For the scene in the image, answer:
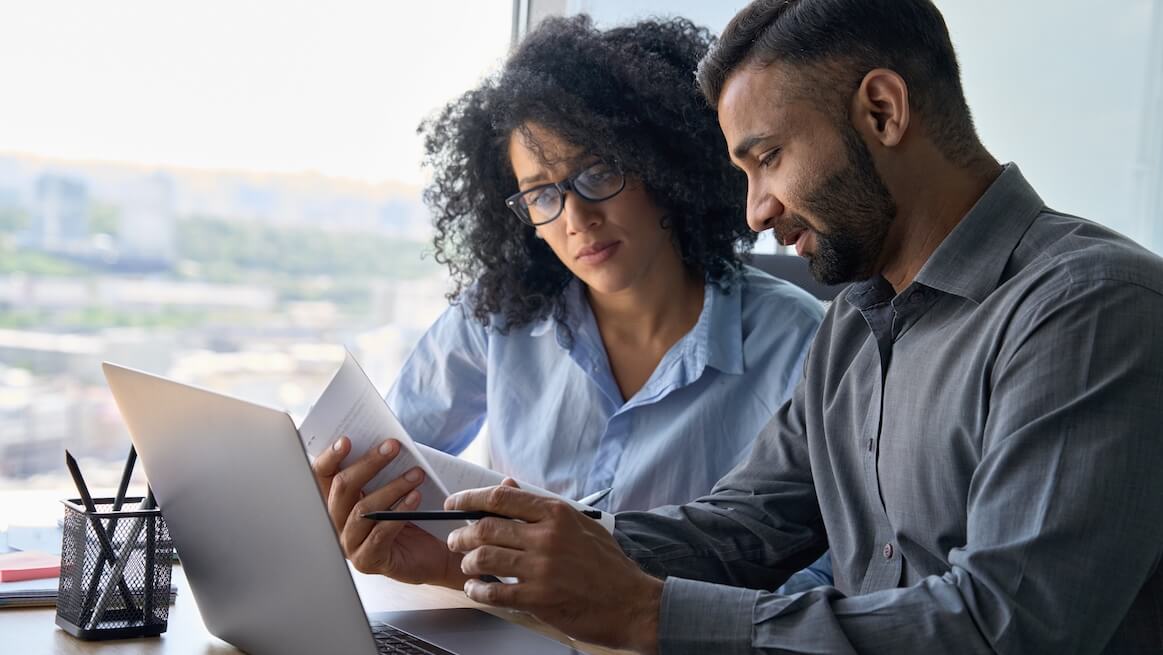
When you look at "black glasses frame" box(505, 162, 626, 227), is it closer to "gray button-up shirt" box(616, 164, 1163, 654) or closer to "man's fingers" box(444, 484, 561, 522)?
"gray button-up shirt" box(616, 164, 1163, 654)

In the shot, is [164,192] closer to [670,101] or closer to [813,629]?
[670,101]

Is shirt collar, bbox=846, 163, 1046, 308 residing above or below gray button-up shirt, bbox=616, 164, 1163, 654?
above

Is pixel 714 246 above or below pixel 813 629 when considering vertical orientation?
above

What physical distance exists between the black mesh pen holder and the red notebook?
0.18 m

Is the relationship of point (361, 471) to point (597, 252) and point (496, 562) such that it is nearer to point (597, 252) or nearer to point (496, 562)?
point (496, 562)

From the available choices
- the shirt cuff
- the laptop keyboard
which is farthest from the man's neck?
the laptop keyboard

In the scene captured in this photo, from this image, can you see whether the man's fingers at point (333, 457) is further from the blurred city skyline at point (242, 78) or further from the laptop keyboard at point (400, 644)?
A: the blurred city skyline at point (242, 78)

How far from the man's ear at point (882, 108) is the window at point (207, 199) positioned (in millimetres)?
1072

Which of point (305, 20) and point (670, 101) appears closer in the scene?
point (670, 101)

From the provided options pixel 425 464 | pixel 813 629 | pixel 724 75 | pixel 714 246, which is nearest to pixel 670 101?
pixel 714 246

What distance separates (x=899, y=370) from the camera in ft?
4.24

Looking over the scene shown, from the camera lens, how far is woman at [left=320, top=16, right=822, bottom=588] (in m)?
1.85

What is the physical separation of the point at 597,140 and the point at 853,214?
714 millimetres

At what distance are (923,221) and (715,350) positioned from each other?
2.00 feet
